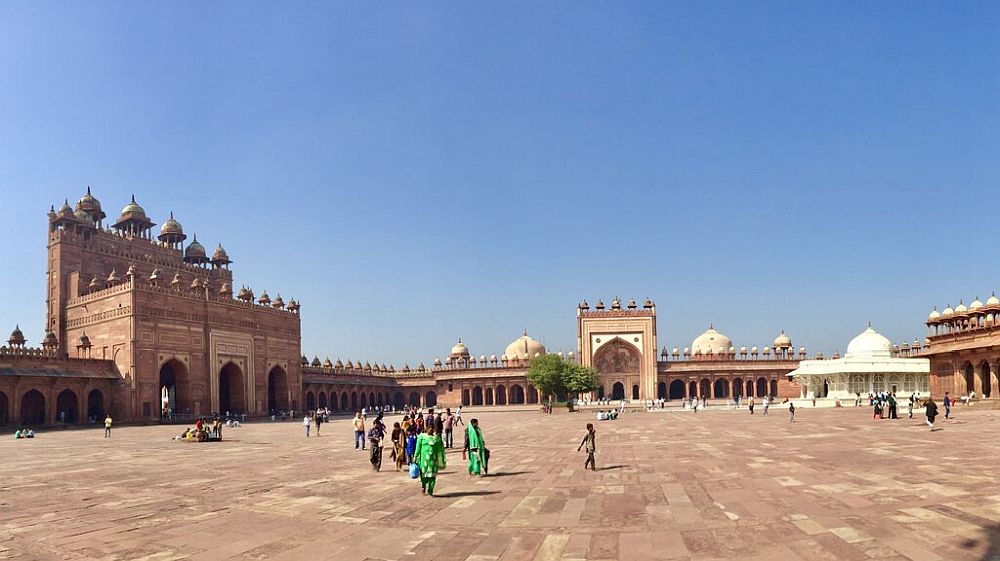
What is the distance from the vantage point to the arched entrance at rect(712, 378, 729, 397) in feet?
246

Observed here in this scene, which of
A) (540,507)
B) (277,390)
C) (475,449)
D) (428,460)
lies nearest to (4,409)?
(277,390)

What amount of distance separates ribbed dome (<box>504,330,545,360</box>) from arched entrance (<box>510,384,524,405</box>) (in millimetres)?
6525

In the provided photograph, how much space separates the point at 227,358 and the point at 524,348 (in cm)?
4064

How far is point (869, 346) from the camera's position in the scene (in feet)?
184

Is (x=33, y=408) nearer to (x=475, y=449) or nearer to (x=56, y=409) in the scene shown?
(x=56, y=409)

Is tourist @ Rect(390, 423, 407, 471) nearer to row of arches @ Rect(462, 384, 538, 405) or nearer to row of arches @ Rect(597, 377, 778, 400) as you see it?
row of arches @ Rect(597, 377, 778, 400)

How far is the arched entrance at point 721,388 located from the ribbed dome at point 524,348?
67.9ft

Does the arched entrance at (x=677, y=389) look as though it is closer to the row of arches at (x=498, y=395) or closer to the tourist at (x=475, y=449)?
the row of arches at (x=498, y=395)

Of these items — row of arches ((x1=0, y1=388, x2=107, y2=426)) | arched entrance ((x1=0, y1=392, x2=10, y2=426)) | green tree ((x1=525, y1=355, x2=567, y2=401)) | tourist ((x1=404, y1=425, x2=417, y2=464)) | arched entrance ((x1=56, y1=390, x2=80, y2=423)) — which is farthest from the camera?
green tree ((x1=525, y1=355, x2=567, y2=401))

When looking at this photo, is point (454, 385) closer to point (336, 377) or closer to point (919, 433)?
point (336, 377)

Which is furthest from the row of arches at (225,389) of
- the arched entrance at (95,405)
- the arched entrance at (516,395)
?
the arched entrance at (516,395)

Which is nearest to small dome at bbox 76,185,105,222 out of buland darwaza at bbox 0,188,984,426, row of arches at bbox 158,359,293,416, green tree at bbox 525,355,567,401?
buland darwaza at bbox 0,188,984,426

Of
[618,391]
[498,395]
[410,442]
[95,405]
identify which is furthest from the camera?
[498,395]

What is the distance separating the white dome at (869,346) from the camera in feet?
179
